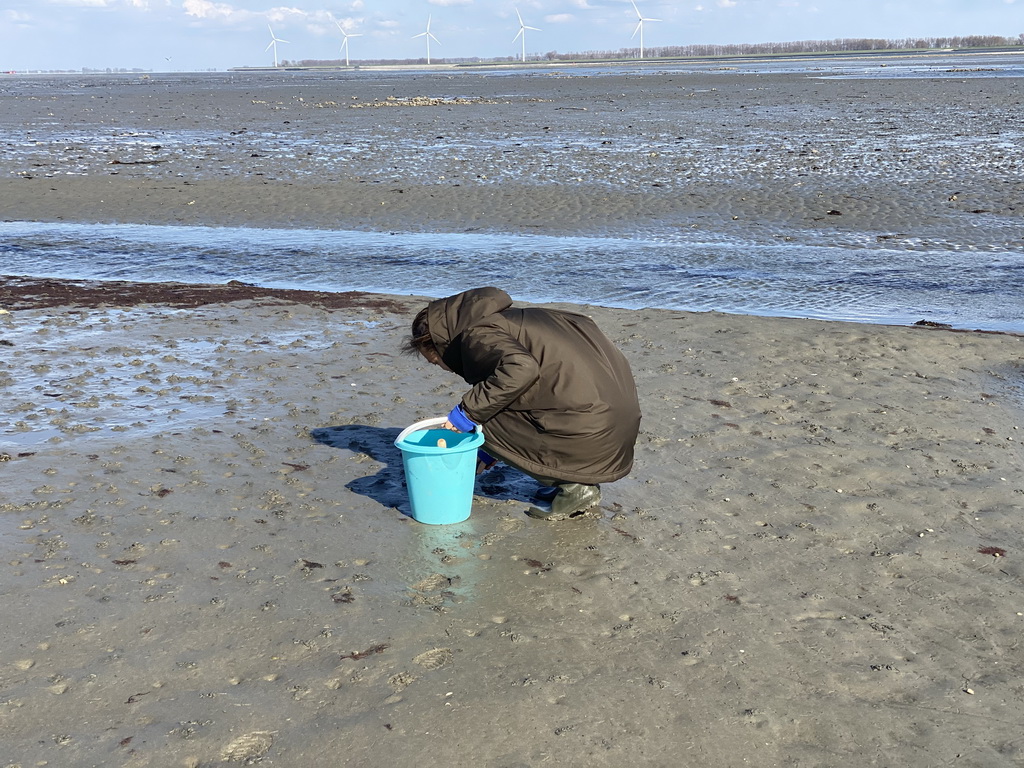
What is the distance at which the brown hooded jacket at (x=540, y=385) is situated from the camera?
4348 millimetres

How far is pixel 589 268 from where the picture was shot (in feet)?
38.0

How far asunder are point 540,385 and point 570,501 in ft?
2.22

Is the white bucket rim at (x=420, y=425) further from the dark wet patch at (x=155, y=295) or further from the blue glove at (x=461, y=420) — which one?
the dark wet patch at (x=155, y=295)

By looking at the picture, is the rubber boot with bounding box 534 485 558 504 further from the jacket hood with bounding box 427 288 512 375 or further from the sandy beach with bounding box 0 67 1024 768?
the jacket hood with bounding box 427 288 512 375

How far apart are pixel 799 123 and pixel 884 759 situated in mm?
25790

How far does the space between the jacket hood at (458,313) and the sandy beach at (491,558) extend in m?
0.93

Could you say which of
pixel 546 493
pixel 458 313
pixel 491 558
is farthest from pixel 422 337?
pixel 546 493

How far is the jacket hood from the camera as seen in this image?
4.36m

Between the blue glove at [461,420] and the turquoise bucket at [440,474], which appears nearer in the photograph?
the blue glove at [461,420]

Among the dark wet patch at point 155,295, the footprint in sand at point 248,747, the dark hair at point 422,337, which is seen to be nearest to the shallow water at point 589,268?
the dark wet patch at point 155,295

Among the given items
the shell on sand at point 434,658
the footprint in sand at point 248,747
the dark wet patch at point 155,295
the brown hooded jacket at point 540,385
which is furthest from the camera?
the dark wet patch at point 155,295

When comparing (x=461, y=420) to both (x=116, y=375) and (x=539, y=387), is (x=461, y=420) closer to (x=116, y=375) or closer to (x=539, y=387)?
(x=539, y=387)

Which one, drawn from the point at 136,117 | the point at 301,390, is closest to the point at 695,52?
the point at 136,117

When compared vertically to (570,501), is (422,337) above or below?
above
